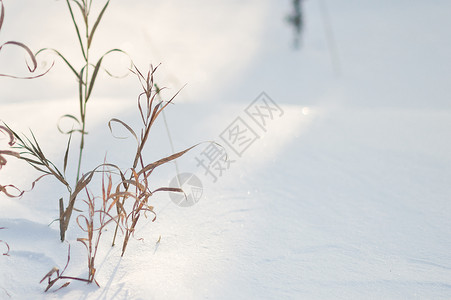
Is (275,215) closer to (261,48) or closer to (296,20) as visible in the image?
(296,20)

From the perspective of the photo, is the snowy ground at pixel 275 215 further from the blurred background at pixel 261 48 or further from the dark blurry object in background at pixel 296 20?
the dark blurry object in background at pixel 296 20

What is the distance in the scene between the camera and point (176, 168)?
149cm

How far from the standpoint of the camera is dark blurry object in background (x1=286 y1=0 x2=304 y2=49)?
246 inches

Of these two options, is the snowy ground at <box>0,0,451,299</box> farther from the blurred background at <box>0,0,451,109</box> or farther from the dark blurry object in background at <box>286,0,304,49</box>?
the dark blurry object in background at <box>286,0,304,49</box>

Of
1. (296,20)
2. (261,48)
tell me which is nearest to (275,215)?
(296,20)

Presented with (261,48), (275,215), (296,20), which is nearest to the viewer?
(275,215)

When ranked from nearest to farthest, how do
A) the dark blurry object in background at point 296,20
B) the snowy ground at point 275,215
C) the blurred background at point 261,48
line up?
the snowy ground at point 275,215
the blurred background at point 261,48
the dark blurry object in background at point 296,20

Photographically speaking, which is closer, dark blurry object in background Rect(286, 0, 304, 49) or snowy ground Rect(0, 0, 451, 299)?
snowy ground Rect(0, 0, 451, 299)

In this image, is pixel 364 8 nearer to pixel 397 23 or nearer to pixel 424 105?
pixel 397 23

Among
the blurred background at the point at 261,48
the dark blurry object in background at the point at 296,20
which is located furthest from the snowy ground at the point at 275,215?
the dark blurry object in background at the point at 296,20

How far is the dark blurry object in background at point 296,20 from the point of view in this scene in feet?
20.5

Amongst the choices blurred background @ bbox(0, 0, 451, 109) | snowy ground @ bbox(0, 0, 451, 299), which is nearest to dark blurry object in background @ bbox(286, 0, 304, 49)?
blurred background @ bbox(0, 0, 451, 109)

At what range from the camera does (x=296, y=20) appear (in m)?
6.46

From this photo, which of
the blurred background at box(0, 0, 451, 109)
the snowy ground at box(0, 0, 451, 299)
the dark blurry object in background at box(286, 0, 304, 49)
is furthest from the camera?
the dark blurry object in background at box(286, 0, 304, 49)
